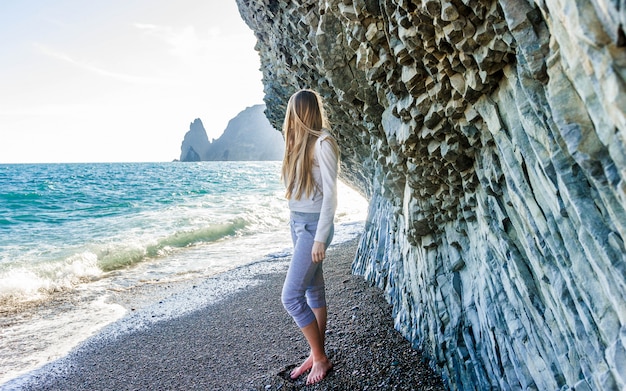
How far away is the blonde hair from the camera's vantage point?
13.7 ft

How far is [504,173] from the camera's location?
9.22 ft

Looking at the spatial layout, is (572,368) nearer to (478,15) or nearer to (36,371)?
(478,15)

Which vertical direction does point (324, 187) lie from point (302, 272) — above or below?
above

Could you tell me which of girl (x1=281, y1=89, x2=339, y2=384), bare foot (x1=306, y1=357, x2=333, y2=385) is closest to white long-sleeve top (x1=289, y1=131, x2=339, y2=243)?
girl (x1=281, y1=89, x2=339, y2=384)

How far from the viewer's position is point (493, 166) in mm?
2973

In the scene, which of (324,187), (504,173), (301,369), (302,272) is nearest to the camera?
(504,173)

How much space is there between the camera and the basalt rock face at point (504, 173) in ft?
6.08

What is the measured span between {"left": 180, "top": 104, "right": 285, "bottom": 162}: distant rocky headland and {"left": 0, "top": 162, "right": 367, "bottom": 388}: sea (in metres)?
139

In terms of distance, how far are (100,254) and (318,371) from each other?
13.9 m

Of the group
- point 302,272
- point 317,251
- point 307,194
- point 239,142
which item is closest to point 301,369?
point 302,272

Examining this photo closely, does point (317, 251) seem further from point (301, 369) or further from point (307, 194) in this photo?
point (301, 369)

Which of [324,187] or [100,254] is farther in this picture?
[100,254]

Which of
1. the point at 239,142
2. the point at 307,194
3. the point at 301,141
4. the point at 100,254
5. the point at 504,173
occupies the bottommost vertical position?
the point at 100,254

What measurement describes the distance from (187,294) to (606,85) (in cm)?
1024
